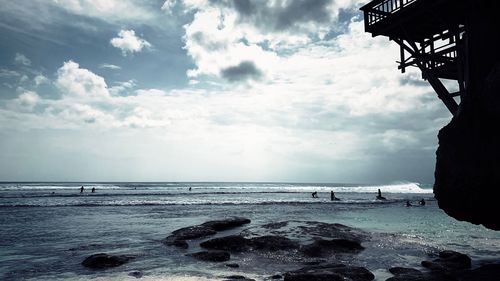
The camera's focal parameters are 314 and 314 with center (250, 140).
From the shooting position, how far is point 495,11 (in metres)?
11.4

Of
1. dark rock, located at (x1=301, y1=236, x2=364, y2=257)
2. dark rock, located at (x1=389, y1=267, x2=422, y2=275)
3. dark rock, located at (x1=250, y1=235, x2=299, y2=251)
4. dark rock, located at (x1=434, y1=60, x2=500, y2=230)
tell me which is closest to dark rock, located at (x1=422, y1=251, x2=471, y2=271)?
dark rock, located at (x1=389, y1=267, x2=422, y2=275)

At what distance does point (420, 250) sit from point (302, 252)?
5838 millimetres

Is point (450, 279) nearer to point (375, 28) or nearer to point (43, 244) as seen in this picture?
point (375, 28)

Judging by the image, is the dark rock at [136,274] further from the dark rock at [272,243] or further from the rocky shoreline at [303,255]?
the dark rock at [272,243]

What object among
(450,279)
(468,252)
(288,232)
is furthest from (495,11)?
(288,232)

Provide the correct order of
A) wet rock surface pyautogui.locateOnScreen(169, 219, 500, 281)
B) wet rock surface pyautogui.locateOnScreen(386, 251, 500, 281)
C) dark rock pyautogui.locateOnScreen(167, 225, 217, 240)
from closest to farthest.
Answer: wet rock surface pyautogui.locateOnScreen(386, 251, 500, 281)
wet rock surface pyautogui.locateOnScreen(169, 219, 500, 281)
dark rock pyautogui.locateOnScreen(167, 225, 217, 240)

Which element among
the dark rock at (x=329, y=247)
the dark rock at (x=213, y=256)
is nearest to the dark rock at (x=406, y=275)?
the dark rock at (x=329, y=247)

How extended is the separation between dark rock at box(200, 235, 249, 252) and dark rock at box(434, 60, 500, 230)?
8.72 m

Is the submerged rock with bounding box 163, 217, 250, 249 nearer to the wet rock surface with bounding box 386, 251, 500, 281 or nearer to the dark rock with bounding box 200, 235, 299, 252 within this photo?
the dark rock with bounding box 200, 235, 299, 252

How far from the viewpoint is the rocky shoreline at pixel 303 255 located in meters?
10.0

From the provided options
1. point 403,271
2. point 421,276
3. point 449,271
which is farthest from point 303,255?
point 449,271

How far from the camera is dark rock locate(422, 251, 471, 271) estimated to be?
37.1ft

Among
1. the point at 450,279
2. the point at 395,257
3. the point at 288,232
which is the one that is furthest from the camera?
the point at 288,232

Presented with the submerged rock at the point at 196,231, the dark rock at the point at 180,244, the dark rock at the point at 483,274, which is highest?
the dark rock at the point at 483,274
